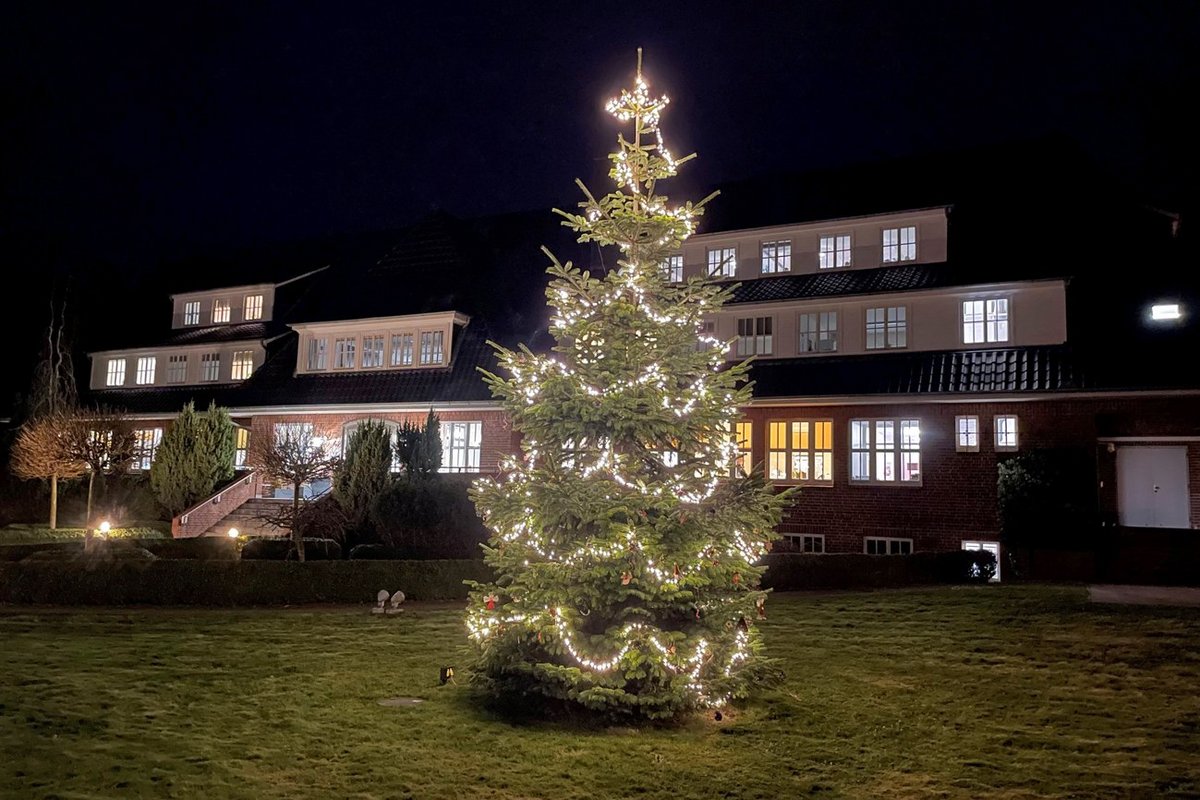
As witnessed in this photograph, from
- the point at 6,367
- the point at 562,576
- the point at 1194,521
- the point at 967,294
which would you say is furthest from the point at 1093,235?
the point at 6,367

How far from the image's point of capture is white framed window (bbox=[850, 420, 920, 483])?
76.0 ft

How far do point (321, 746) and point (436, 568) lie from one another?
983 cm

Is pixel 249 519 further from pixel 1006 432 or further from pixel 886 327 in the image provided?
pixel 1006 432

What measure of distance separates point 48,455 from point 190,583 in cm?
1529

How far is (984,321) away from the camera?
23500mm

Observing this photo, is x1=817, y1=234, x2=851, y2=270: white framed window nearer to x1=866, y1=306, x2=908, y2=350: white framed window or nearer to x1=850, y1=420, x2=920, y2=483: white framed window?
x1=866, y1=306, x2=908, y2=350: white framed window

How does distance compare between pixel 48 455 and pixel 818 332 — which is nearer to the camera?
pixel 818 332

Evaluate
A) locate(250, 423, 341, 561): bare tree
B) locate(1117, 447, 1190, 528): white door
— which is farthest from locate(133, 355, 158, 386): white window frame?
locate(1117, 447, 1190, 528): white door

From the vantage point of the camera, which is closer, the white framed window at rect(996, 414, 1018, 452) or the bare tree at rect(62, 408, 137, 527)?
the white framed window at rect(996, 414, 1018, 452)

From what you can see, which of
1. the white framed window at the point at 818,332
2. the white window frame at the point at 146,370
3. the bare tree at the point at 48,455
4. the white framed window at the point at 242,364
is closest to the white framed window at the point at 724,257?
the white framed window at the point at 818,332

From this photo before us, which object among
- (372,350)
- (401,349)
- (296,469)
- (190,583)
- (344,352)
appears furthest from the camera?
(344,352)

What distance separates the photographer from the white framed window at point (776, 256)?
26.9 metres

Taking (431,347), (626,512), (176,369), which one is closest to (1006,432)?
(626,512)

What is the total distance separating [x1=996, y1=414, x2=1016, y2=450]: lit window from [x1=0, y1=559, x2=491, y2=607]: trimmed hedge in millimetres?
15051
